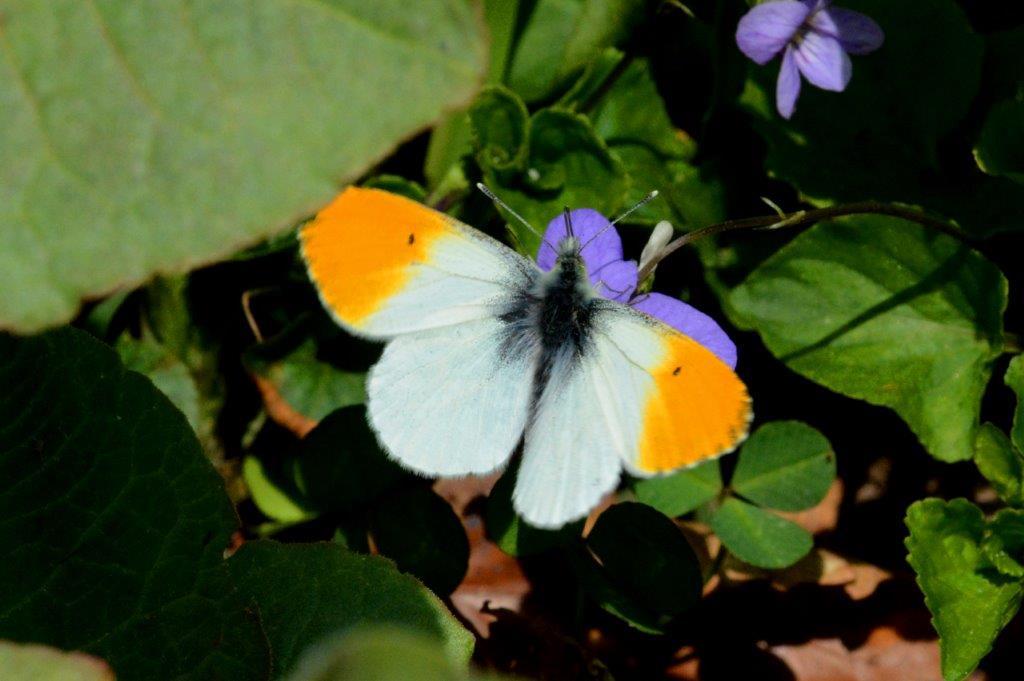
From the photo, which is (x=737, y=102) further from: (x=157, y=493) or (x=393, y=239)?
(x=157, y=493)

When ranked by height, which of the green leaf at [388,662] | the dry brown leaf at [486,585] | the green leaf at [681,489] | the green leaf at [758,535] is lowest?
the dry brown leaf at [486,585]

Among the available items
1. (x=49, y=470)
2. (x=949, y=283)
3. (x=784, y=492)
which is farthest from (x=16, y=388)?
(x=949, y=283)

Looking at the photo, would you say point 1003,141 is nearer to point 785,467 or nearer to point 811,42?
point 811,42

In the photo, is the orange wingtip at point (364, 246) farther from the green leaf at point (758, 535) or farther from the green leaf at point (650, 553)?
the green leaf at point (758, 535)

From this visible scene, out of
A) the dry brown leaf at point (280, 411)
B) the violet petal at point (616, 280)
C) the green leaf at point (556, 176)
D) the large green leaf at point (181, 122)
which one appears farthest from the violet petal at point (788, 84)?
the dry brown leaf at point (280, 411)

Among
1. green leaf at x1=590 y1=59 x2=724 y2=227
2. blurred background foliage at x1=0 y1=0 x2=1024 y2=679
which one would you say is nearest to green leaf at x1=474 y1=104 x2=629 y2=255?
blurred background foliage at x1=0 y1=0 x2=1024 y2=679

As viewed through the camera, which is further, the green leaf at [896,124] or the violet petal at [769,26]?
the green leaf at [896,124]

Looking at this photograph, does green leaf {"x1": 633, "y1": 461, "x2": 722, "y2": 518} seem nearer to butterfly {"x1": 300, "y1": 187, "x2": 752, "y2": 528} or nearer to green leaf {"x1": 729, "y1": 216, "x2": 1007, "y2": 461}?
green leaf {"x1": 729, "y1": 216, "x2": 1007, "y2": 461}
